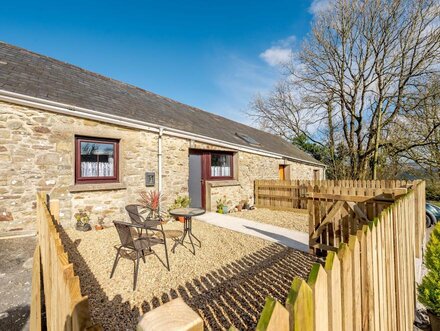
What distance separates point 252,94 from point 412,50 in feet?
49.6

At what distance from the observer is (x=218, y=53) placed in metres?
16.5

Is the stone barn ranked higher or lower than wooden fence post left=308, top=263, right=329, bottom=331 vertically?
higher

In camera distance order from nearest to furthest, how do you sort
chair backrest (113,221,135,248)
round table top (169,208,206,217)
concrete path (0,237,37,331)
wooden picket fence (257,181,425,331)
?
wooden picket fence (257,181,425,331) → concrete path (0,237,37,331) → chair backrest (113,221,135,248) → round table top (169,208,206,217)

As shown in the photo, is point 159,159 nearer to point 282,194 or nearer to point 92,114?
point 92,114

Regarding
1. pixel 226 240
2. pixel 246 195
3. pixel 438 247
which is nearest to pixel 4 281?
pixel 226 240

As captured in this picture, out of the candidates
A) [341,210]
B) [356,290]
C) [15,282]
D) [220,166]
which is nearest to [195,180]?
[220,166]

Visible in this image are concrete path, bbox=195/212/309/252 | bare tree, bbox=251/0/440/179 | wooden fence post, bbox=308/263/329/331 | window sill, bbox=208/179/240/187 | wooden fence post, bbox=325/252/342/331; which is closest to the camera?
wooden fence post, bbox=308/263/329/331

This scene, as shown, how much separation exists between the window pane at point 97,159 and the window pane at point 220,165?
14.2 feet

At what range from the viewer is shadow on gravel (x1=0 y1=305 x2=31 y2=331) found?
2.34 meters

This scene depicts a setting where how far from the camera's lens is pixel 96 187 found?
6.40m

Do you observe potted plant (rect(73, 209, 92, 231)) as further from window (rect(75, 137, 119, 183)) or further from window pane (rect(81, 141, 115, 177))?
window pane (rect(81, 141, 115, 177))

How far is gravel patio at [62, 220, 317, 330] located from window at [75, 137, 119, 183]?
174 cm

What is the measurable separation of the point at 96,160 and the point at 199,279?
5009 millimetres

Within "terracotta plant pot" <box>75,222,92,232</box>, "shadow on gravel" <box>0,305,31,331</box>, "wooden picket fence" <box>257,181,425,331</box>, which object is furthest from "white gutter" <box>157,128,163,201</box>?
"wooden picket fence" <box>257,181,425,331</box>
